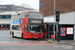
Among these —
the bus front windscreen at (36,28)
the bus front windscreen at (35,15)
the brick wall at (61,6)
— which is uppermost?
the brick wall at (61,6)

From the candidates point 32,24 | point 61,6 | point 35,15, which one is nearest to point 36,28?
point 32,24

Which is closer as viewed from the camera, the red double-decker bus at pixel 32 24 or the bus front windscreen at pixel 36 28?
the red double-decker bus at pixel 32 24

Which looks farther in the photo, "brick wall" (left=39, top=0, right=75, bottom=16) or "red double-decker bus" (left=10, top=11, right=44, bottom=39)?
"brick wall" (left=39, top=0, right=75, bottom=16)

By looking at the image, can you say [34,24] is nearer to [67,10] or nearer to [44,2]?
[67,10]

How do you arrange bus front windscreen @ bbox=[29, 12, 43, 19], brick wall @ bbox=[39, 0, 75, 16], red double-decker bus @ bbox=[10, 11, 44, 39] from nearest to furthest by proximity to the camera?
red double-decker bus @ bbox=[10, 11, 44, 39] → bus front windscreen @ bbox=[29, 12, 43, 19] → brick wall @ bbox=[39, 0, 75, 16]

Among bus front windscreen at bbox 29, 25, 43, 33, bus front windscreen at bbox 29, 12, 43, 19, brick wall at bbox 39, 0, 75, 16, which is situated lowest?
bus front windscreen at bbox 29, 25, 43, 33

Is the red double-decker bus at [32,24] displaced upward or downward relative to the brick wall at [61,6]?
downward

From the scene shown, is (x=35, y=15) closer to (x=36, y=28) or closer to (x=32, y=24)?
(x=32, y=24)

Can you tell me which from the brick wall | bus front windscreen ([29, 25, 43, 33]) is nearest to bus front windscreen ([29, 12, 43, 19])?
bus front windscreen ([29, 25, 43, 33])

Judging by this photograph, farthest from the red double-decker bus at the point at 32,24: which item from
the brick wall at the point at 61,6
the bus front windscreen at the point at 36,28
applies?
the brick wall at the point at 61,6

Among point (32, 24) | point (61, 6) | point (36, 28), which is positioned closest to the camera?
point (32, 24)

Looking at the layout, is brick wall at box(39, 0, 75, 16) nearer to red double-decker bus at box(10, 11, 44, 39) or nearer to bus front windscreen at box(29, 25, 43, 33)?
red double-decker bus at box(10, 11, 44, 39)

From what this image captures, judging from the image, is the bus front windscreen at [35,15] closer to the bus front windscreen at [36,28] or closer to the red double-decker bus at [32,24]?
the red double-decker bus at [32,24]

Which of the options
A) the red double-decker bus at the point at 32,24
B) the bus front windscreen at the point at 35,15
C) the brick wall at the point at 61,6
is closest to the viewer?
the red double-decker bus at the point at 32,24
